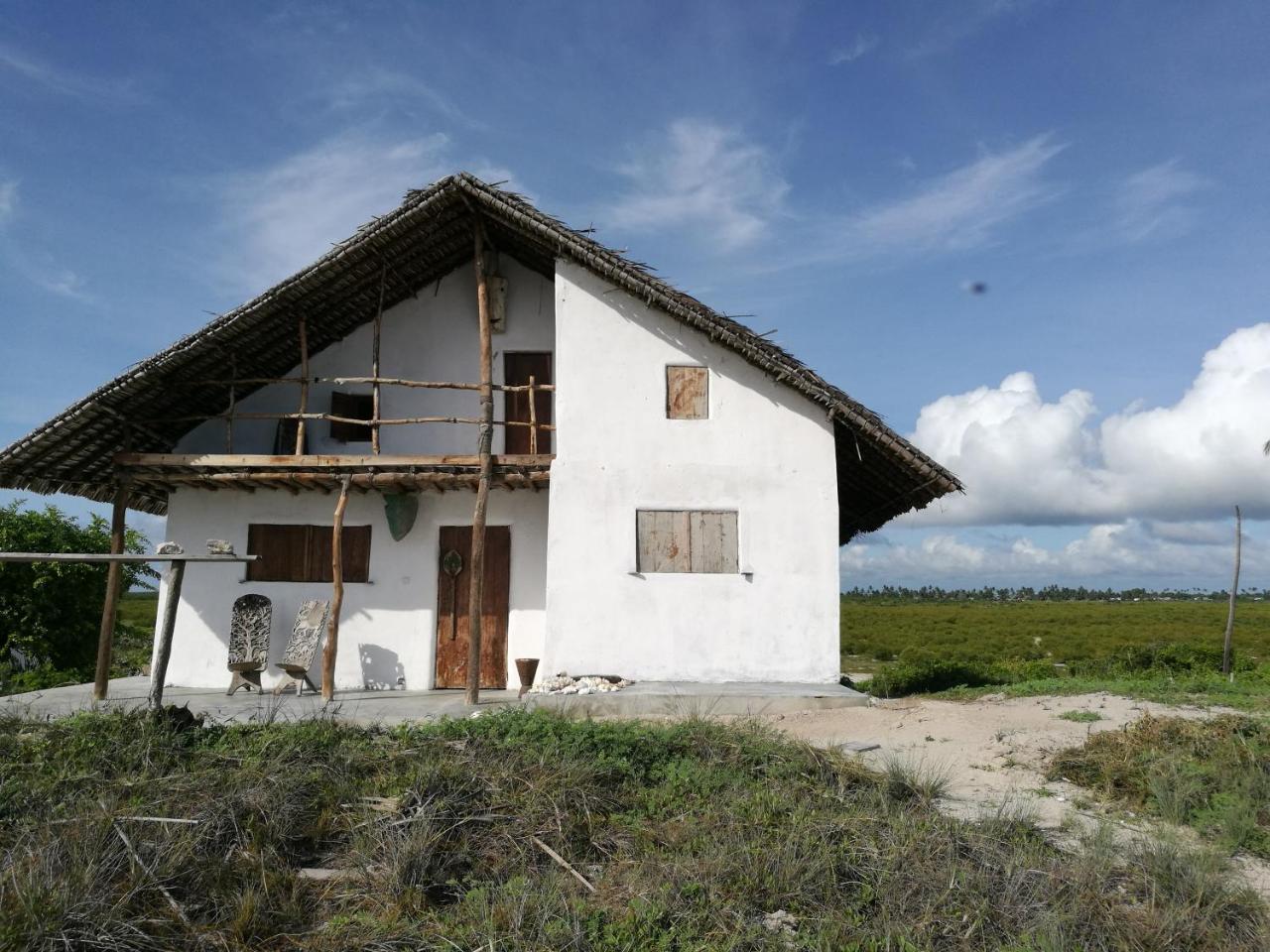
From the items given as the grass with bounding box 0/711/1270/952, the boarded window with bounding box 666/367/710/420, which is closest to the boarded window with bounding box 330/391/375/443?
the boarded window with bounding box 666/367/710/420

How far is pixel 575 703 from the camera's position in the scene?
9812 millimetres

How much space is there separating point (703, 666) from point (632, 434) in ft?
9.66

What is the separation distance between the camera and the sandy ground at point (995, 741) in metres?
6.25

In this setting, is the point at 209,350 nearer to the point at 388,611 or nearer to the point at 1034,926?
the point at 388,611

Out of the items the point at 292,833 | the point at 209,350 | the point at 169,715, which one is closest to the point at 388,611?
the point at 209,350

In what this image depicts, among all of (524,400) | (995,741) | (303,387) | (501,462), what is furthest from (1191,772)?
(303,387)

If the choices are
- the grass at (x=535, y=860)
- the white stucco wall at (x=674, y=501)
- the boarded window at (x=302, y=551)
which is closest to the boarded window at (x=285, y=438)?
the boarded window at (x=302, y=551)

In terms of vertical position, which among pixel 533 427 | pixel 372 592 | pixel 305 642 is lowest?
pixel 305 642

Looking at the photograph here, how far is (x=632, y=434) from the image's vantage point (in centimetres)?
1120

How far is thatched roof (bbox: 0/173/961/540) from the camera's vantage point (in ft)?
34.9

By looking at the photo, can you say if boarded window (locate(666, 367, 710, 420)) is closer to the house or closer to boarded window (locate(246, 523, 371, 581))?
the house

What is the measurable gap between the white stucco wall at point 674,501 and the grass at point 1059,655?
301 centimetres

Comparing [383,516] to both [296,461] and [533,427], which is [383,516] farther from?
[533,427]

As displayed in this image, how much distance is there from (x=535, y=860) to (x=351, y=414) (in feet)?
29.2
